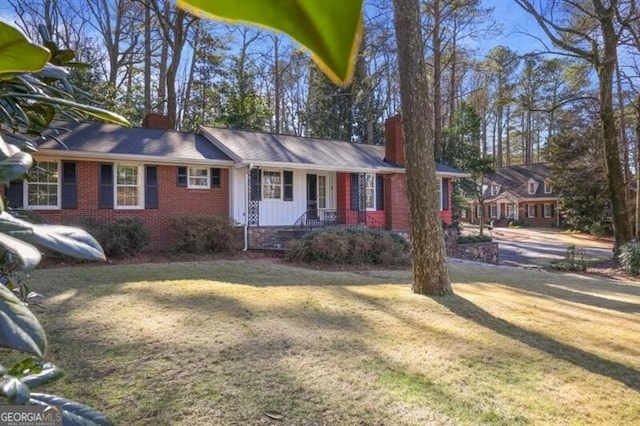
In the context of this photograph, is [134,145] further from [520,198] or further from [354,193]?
[520,198]

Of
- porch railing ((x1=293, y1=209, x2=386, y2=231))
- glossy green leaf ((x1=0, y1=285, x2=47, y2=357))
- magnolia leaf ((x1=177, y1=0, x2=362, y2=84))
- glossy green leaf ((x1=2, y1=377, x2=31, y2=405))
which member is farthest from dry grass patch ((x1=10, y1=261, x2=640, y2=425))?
porch railing ((x1=293, y1=209, x2=386, y2=231))

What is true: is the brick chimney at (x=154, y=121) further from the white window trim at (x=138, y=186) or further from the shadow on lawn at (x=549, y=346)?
the shadow on lawn at (x=549, y=346)

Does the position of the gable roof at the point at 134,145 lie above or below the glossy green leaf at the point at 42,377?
above

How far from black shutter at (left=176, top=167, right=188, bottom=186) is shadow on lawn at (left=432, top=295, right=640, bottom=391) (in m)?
10.3

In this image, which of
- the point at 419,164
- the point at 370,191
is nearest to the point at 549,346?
the point at 419,164

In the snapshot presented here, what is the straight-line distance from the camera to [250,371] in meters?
3.67

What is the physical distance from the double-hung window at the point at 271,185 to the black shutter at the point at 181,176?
2807mm

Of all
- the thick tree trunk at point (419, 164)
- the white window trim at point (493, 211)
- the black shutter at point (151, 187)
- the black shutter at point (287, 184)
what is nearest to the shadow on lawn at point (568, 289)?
the thick tree trunk at point (419, 164)

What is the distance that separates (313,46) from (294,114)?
33821mm

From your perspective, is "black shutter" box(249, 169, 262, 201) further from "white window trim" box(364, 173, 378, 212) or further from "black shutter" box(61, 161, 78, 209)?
"black shutter" box(61, 161, 78, 209)

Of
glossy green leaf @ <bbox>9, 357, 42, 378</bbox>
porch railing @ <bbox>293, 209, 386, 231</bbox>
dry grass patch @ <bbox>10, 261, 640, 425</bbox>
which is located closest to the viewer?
glossy green leaf @ <bbox>9, 357, 42, 378</bbox>

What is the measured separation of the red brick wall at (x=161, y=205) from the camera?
12.9 m

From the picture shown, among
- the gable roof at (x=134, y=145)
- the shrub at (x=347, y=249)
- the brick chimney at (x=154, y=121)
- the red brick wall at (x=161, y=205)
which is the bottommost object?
the shrub at (x=347, y=249)

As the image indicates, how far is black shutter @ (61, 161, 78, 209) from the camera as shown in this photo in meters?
12.7
